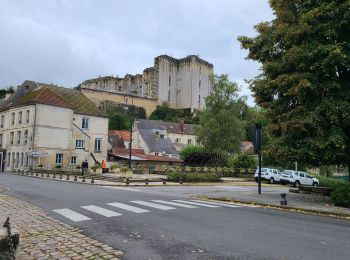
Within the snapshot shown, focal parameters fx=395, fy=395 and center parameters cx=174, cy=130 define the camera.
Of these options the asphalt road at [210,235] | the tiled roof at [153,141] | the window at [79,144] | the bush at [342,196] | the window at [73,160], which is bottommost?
the asphalt road at [210,235]

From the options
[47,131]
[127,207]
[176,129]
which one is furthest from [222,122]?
[127,207]

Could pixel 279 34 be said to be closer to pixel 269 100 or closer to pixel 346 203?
pixel 269 100

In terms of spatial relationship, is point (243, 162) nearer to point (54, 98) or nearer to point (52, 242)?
point (54, 98)

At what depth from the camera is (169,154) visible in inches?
2972

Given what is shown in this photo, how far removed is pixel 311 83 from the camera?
58.5 feet

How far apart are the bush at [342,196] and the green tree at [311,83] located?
1.50 meters

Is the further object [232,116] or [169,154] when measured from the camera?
[169,154]

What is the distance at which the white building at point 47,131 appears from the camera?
1953 inches

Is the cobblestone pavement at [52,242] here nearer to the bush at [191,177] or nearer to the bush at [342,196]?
the bush at [342,196]

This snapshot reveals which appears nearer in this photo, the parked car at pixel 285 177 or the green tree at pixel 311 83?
the green tree at pixel 311 83

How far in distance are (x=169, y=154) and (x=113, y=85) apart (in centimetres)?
5343

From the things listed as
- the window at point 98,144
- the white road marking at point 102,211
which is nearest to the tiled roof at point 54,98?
the window at point 98,144

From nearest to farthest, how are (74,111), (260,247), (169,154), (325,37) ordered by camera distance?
(260,247)
(325,37)
(74,111)
(169,154)

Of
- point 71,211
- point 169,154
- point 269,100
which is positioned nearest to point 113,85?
point 169,154
